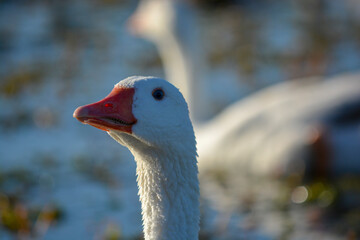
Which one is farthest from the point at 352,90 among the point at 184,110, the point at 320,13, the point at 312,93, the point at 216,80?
the point at 320,13

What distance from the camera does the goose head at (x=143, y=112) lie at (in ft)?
8.10

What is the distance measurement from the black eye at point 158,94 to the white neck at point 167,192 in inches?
10.3

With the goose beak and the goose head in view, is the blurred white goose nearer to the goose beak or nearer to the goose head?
the goose head

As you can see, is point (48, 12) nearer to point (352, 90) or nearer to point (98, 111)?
point (352, 90)

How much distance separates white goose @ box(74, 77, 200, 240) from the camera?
2.48 meters

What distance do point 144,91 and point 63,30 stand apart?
31.9 feet

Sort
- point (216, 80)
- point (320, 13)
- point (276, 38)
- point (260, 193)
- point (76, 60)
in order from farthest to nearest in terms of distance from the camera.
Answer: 1. point (320, 13)
2. point (276, 38)
3. point (76, 60)
4. point (216, 80)
5. point (260, 193)

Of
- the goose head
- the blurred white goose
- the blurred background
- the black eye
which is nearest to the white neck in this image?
the goose head

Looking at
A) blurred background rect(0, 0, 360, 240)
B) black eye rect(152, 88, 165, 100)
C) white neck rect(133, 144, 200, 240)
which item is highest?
blurred background rect(0, 0, 360, 240)

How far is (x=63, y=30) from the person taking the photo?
1179cm

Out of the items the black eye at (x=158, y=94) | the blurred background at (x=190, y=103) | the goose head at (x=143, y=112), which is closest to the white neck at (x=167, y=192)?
the goose head at (x=143, y=112)

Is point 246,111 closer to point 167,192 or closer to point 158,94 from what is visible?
point 167,192

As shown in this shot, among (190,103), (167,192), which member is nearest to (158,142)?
(167,192)

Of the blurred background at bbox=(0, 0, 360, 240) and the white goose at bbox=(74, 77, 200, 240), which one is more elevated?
the blurred background at bbox=(0, 0, 360, 240)
